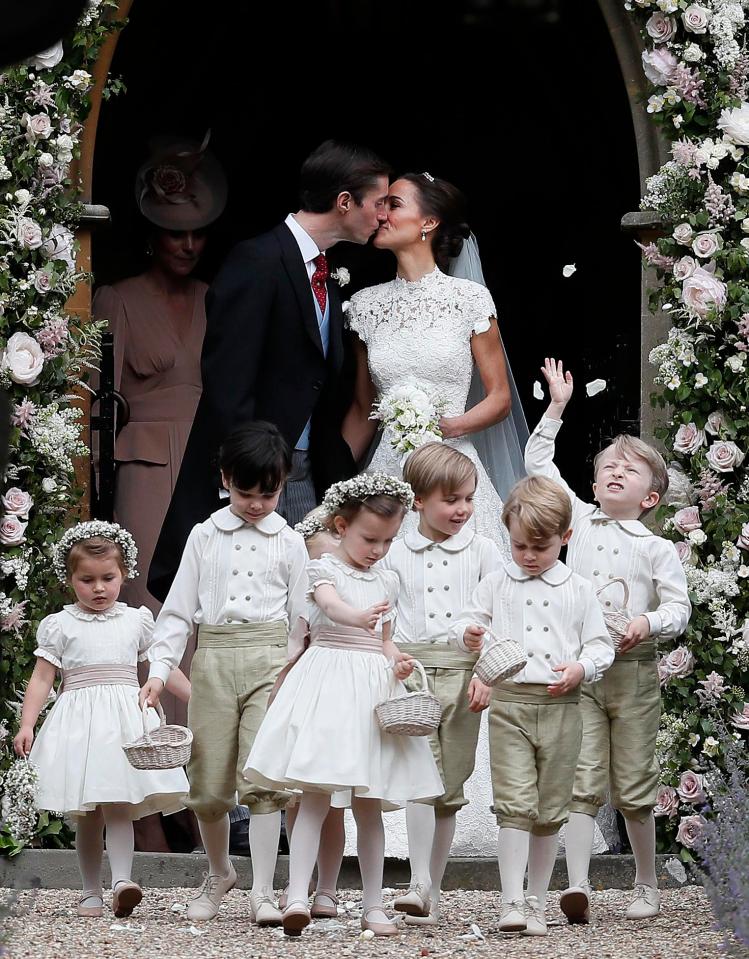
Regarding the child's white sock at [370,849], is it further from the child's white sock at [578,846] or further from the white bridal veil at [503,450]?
the white bridal veil at [503,450]

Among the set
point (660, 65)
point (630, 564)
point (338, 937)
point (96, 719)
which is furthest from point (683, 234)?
point (338, 937)

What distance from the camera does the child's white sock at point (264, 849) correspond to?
452 cm

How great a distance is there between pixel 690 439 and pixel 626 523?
1.01 meters

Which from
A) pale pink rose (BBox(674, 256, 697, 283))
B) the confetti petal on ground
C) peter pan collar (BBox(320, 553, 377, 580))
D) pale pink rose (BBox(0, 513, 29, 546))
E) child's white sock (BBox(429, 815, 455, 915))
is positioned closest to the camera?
peter pan collar (BBox(320, 553, 377, 580))

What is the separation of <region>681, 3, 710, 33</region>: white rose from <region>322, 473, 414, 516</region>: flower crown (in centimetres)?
240

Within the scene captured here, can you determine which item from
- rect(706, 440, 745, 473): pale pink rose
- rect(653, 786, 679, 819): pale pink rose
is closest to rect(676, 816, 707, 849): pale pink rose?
rect(653, 786, 679, 819): pale pink rose

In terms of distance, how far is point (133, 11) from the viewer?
25.7 ft

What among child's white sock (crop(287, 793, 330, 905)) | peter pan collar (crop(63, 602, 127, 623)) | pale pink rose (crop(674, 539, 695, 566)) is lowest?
child's white sock (crop(287, 793, 330, 905))

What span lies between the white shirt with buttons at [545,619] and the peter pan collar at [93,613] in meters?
1.06

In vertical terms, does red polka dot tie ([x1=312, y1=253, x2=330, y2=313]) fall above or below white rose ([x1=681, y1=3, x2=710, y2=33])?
below

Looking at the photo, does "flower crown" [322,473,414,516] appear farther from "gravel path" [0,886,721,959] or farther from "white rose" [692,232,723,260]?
"white rose" [692,232,723,260]

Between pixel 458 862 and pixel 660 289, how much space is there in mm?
2154

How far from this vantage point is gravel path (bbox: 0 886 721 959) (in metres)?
4.05

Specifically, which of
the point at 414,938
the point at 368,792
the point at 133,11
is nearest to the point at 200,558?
the point at 368,792
